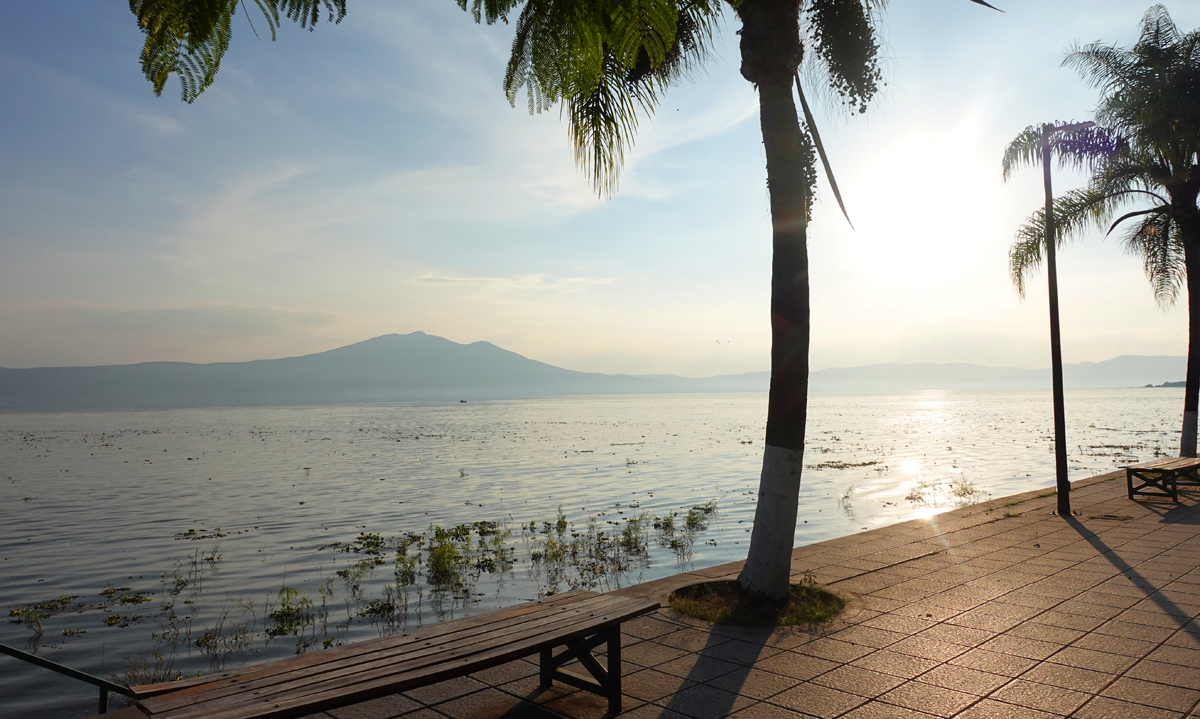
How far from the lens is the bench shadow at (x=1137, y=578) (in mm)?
6025

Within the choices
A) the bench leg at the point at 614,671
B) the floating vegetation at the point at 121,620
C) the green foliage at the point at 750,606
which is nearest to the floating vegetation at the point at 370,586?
the floating vegetation at the point at 121,620

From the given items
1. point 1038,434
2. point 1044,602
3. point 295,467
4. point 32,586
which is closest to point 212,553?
point 32,586

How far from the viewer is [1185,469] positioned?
42.0 feet

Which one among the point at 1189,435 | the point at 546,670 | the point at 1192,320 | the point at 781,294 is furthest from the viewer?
the point at 1192,320

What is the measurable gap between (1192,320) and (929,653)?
16.7 metres

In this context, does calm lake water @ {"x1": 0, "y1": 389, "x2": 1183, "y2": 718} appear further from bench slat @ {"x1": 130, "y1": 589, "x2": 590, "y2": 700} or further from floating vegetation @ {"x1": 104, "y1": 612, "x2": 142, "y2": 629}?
bench slat @ {"x1": 130, "y1": 589, "x2": 590, "y2": 700}

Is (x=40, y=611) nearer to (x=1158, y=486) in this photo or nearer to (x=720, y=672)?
(x=720, y=672)

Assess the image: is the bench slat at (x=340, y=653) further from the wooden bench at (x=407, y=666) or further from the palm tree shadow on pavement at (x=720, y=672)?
the palm tree shadow on pavement at (x=720, y=672)

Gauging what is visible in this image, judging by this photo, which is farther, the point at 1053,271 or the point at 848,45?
the point at 1053,271

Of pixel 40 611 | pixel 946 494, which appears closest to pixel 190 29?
pixel 40 611

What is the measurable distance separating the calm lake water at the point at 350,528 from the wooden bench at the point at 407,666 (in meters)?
4.33

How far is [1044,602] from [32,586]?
13223mm

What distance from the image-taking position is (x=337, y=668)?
348cm

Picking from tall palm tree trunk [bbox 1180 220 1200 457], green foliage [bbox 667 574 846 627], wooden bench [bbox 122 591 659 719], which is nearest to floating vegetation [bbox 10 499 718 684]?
green foliage [bbox 667 574 846 627]
